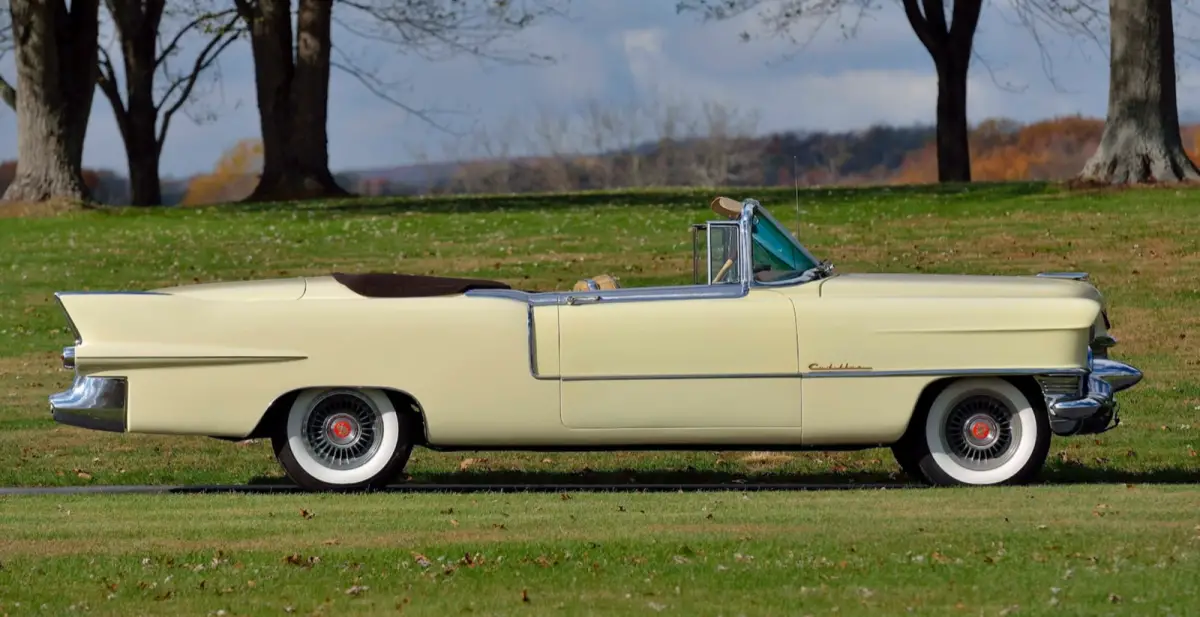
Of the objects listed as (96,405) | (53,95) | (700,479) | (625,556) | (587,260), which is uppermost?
(53,95)

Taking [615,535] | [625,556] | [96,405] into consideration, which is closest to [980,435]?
[615,535]

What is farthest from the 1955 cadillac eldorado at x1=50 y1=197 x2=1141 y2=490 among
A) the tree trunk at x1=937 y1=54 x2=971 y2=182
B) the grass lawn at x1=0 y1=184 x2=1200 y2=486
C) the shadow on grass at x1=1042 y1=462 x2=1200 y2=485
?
the tree trunk at x1=937 y1=54 x2=971 y2=182

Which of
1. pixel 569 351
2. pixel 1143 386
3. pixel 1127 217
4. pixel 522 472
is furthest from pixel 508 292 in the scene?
pixel 1127 217

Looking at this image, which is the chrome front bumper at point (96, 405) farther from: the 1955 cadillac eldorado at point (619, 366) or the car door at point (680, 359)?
the car door at point (680, 359)

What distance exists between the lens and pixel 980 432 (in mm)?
10523

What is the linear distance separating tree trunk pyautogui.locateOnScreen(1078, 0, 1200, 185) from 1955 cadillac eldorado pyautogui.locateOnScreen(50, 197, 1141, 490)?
18447 millimetres

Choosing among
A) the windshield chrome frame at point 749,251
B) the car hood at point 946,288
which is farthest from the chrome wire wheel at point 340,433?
the car hood at point 946,288

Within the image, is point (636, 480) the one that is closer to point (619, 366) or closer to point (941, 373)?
point (619, 366)

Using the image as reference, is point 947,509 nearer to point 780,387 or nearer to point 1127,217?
point 780,387

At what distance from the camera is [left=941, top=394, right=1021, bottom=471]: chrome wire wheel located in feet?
34.4

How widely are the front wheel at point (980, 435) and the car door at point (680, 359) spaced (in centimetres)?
80

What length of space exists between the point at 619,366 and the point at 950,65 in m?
28.4

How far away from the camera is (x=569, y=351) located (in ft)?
33.7

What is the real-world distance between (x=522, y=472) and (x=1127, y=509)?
14.6 ft
